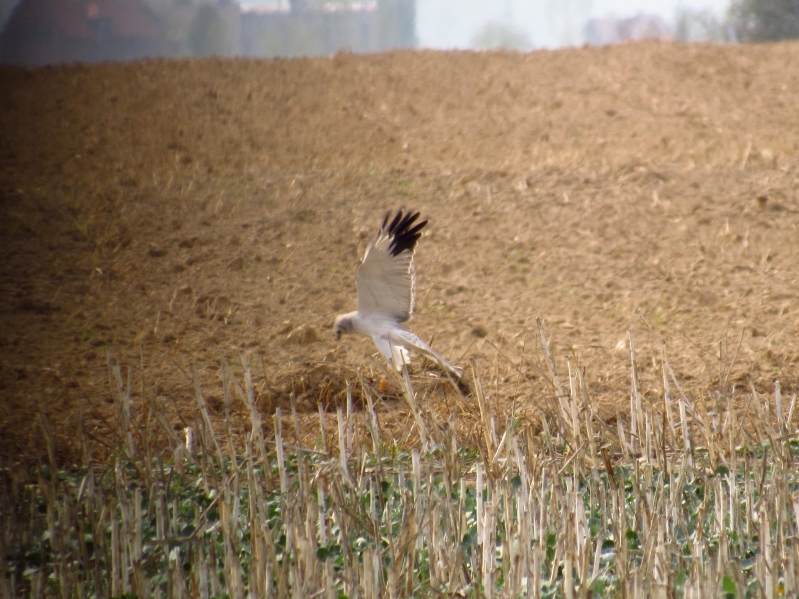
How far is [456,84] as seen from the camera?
1591 centimetres

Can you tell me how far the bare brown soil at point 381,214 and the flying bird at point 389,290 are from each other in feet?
0.86

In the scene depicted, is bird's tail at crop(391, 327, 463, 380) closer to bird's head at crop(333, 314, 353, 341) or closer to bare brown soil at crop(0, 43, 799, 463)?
bare brown soil at crop(0, 43, 799, 463)

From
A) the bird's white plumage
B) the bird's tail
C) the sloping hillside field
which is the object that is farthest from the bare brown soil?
the bird's white plumage

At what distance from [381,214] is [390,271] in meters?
3.88

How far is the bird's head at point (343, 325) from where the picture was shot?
250 inches

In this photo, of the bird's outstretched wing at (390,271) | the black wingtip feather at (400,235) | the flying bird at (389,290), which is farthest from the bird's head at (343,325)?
the black wingtip feather at (400,235)

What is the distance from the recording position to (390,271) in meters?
5.98

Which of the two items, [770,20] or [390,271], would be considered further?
[770,20]

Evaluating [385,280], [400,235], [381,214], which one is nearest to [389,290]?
[385,280]

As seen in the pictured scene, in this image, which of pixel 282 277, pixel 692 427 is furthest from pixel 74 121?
pixel 692 427

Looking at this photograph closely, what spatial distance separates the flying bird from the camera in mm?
5801

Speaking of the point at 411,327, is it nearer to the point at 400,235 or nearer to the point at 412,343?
the point at 412,343

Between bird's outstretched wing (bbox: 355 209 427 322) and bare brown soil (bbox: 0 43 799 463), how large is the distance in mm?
426

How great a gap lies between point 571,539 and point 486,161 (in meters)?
10.1
